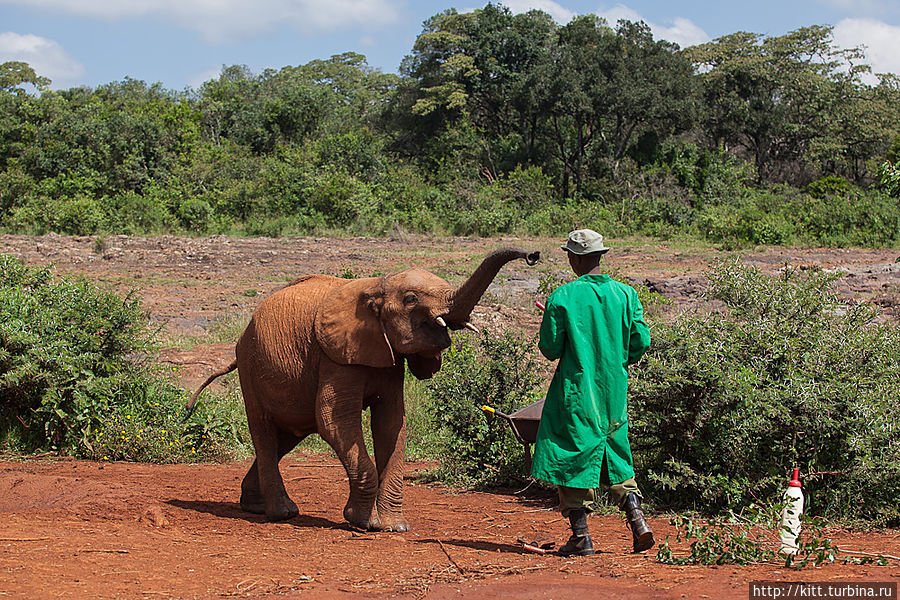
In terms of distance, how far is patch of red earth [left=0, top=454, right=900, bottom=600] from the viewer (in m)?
4.13

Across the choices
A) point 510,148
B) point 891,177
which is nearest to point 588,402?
point 891,177

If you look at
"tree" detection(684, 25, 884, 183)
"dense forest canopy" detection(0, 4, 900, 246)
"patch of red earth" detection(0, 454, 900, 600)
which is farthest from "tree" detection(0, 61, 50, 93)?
"patch of red earth" detection(0, 454, 900, 600)

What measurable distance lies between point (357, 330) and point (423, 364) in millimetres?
474

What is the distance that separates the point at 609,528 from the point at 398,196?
23578 millimetres

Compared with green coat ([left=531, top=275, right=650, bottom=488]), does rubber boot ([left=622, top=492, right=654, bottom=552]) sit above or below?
below

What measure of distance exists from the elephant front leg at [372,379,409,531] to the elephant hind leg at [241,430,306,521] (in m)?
0.75

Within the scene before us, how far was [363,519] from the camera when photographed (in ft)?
19.2

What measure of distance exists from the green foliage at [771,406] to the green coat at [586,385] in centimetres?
156

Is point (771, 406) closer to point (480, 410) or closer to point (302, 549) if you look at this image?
point (480, 410)

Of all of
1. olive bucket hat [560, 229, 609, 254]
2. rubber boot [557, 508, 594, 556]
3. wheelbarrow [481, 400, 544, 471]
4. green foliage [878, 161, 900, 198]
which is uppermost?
green foliage [878, 161, 900, 198]

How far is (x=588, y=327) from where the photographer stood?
492 cm

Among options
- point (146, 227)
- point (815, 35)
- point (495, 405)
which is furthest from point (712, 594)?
point (815, 35)

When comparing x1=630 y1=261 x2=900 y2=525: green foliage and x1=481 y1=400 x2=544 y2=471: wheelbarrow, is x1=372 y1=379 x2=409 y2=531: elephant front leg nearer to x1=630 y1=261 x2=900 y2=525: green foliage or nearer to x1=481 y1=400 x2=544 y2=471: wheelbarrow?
x1=481 y1=400 x2=544 y2=471: wheelbarrow

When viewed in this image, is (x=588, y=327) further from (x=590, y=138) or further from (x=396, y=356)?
(x=590, y=138)
